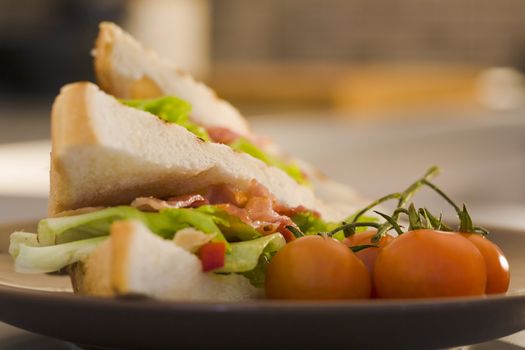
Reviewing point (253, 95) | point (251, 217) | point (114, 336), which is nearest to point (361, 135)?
point (253, 95)

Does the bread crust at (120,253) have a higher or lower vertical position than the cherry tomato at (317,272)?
higher

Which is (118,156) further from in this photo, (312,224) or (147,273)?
(312,224)

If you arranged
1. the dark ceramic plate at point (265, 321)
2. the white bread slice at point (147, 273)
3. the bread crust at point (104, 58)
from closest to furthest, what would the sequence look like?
the dark ceramic plate at point (265, 321) → the white bread slice at point (147, 273) → the bread crust at point (104, 58)

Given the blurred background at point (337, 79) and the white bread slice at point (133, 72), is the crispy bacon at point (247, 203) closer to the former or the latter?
the white bread slice at point (133, 72)

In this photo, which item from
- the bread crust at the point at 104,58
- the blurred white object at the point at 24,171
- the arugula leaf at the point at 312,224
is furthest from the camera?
the blurred white object at the point at 24,171

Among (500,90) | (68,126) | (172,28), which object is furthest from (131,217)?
(172,28)

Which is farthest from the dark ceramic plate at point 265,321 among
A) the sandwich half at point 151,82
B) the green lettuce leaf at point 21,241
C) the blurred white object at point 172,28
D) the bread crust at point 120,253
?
the blurred white object at point 172,28

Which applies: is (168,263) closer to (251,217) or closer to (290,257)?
(290,257)

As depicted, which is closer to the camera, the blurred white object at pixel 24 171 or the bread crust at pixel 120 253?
the bread crust at pixel 120 253
